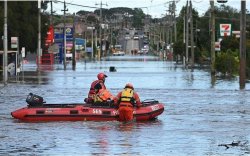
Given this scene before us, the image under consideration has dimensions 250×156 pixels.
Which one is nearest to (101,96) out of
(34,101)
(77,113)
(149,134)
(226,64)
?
(77,113)

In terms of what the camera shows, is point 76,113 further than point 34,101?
No

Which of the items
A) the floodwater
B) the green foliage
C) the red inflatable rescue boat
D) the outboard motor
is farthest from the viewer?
the green foliage

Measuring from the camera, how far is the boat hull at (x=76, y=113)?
23.6m

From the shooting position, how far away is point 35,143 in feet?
59.0

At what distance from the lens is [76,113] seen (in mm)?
23656

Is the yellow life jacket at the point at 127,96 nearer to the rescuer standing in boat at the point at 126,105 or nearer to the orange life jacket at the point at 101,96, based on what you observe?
the rescuer standing in boat at the point at 126,105

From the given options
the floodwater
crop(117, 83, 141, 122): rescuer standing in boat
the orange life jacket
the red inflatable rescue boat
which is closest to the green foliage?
the floodwater

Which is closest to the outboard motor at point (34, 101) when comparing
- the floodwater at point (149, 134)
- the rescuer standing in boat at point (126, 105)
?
the floodwater at point (149, 134)

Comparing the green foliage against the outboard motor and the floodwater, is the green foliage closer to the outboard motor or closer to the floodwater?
the floodwater

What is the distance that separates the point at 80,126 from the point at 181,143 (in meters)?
5.09

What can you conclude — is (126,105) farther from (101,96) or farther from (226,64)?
(226,64)

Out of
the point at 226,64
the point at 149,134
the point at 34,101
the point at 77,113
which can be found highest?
the point at 34,101

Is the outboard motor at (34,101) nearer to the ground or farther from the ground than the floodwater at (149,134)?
farther from the ground

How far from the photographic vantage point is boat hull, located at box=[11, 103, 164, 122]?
23.6 m
